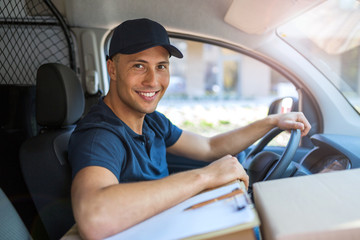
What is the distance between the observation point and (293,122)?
4.90 ft

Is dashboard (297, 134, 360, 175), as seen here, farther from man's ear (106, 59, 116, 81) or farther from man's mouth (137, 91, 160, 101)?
man's ear (106, 59, 116, 81)

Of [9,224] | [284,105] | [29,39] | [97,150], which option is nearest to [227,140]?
[284,105]

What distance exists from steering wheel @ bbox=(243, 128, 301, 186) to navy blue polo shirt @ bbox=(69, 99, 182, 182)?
1.48ft

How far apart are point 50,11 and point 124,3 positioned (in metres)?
0.53

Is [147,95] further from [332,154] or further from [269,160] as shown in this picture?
[332,154]

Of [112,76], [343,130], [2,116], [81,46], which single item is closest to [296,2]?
[343,130]

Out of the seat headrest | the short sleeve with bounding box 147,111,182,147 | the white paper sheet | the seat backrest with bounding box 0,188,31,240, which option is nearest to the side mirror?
the short sleeve with bounding box 147,111,182,147

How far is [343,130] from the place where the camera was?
1616 millimetres

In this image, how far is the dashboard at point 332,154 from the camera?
1370 mm

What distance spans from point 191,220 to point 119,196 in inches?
8.9

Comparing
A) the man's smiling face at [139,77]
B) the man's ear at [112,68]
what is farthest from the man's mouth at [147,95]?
the man's ear at [112,68]

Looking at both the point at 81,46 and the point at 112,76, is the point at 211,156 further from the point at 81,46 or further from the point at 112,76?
the point at 81,46

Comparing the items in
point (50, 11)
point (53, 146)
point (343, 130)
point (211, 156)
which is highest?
point (50, 11)

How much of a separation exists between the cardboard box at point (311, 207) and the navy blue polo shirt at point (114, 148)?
0.49m
